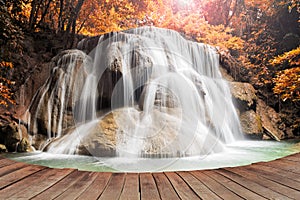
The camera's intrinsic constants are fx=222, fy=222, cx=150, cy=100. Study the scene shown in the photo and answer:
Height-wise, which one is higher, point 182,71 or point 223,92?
point 182,71

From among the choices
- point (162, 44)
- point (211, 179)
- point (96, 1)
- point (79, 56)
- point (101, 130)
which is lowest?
point (211, 179)

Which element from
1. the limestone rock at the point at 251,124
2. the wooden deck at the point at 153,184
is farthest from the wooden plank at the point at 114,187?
the limestone rock at the point at 251,124

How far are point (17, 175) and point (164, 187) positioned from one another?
50.0 inches

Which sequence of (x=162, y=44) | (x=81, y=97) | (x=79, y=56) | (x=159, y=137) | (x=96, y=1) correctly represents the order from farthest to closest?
1. (x=96, y=1)
2. (x=162, y=44)
3. (x=79, y=56)
4. (x=81, y=97)
5. (x=159, y=137)

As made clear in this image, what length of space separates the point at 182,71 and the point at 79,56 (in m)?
Result: 3.26

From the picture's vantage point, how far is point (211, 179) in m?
1.83

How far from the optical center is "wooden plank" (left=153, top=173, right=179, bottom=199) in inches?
58.5

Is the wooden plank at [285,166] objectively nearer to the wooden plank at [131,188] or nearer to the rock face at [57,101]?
the wooden plank at [131,188]

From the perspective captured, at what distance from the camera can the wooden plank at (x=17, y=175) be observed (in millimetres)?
1718

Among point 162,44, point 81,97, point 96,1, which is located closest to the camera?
point 81,97

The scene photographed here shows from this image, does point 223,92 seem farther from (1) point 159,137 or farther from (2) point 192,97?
(1) point 159,137

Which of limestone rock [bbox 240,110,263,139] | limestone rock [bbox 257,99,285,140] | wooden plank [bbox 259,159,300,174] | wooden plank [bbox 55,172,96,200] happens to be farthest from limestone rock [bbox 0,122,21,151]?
limestone rock [bbox 257,99,285,140]

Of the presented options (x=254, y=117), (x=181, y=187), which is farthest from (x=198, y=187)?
(x=254, y=117)

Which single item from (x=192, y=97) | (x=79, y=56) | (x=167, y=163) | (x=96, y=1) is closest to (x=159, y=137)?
(x=167, y=163)
